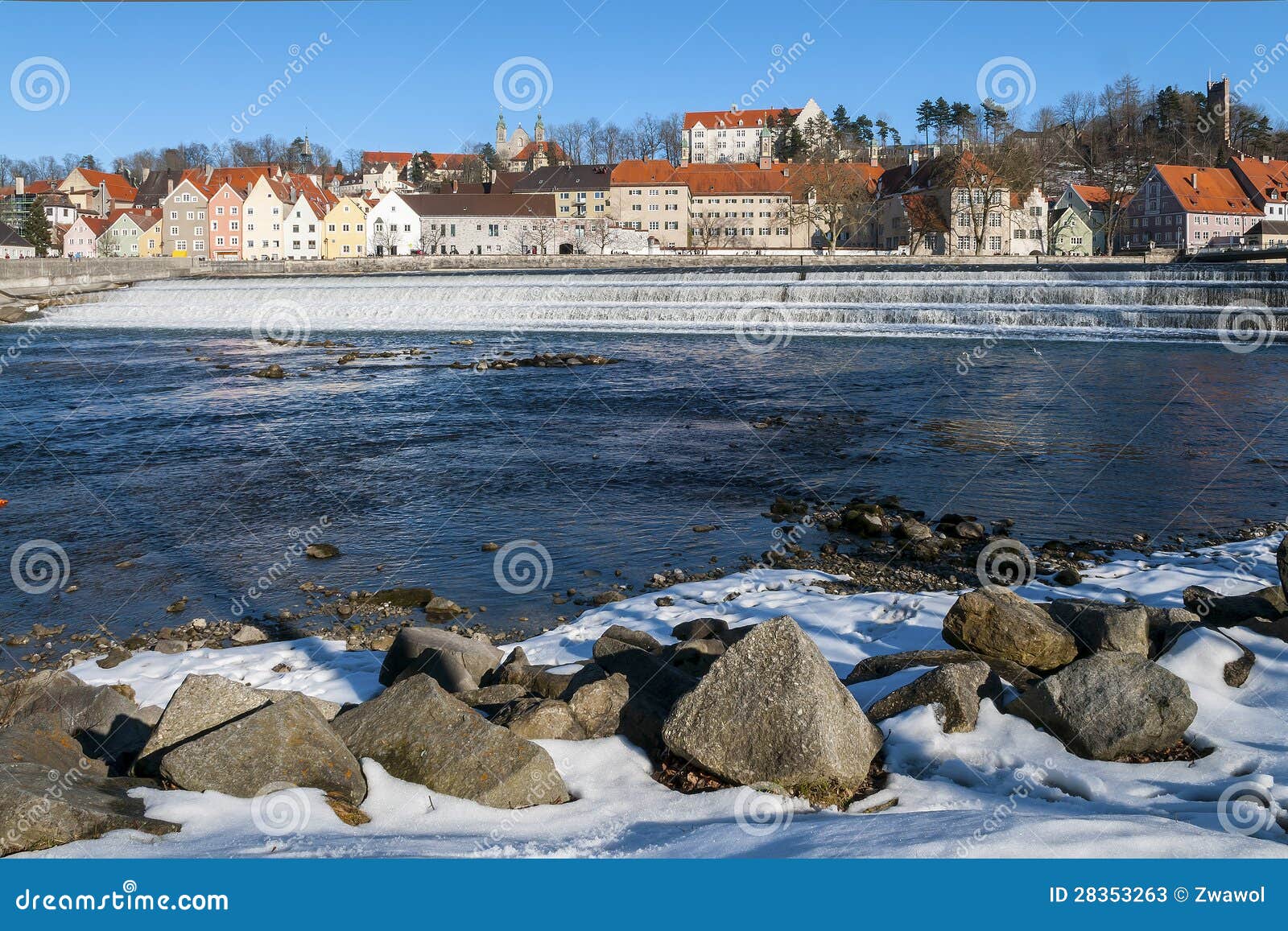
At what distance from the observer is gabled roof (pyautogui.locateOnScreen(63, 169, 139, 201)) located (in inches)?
5172

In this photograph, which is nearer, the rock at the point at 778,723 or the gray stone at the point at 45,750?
the rock at the point at 778,723

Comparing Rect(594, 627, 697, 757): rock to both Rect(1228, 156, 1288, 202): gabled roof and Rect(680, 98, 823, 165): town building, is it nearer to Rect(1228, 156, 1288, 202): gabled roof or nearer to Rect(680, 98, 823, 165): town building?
Rect(1228, 156, 1288, 202): gabled roof

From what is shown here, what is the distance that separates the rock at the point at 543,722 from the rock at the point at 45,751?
2118 mm

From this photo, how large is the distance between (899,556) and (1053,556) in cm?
151

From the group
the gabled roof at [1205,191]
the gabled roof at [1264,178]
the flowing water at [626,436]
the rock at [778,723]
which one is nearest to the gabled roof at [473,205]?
the gabled roof at [1205,191]

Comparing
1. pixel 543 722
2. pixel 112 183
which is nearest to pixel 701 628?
pixel 543 722

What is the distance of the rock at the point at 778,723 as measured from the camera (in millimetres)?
4961

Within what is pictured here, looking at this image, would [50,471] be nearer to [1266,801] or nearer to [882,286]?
[1266,801]

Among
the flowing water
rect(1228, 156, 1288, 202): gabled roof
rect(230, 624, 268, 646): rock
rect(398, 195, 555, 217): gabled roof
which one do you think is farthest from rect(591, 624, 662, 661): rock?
rect(398, 195, 555, 217): gabled roof

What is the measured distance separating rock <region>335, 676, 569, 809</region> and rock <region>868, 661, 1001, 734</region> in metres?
1.91

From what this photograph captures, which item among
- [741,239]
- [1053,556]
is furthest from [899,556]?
[741,239]

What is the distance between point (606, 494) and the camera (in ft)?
45.5

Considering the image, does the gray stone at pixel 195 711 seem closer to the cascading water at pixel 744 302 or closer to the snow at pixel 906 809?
the snow at pixel 906 809

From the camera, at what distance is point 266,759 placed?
4910mm
